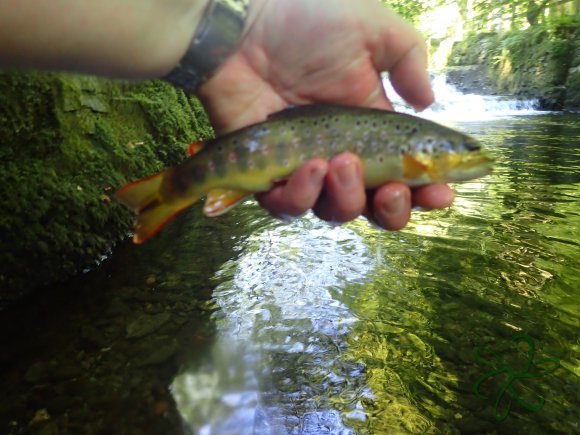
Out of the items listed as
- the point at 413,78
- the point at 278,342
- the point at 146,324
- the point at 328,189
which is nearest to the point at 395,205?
the point at 328,189

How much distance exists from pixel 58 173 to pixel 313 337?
9.24 feet

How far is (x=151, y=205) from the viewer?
7.25 feet

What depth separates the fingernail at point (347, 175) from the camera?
2215mm

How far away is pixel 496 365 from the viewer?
3088 mm

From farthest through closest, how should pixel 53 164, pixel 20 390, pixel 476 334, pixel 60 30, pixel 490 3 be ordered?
1. pixel 490 3
2. pixel 53 164
3. pixel 476 334
4. pixel 20 390
5. pixel 60 30

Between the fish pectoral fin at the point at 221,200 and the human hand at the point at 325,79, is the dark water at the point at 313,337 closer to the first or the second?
the human hand at the point at 325,79

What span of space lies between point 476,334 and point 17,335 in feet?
10.5

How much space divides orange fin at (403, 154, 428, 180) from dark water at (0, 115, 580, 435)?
137 cm

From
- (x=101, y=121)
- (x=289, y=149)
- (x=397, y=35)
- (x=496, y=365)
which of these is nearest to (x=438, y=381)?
(x=496, y=365)

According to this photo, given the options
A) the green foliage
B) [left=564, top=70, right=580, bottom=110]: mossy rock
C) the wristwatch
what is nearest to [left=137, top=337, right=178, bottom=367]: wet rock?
the wristwatch

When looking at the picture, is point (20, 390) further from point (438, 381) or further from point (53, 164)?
point (438, 381)

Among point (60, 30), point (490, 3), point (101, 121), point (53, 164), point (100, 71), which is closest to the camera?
point (60, 30)

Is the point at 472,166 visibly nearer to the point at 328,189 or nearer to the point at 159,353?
the point at 328,189

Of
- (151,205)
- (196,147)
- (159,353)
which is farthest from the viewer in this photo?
(159,353)
